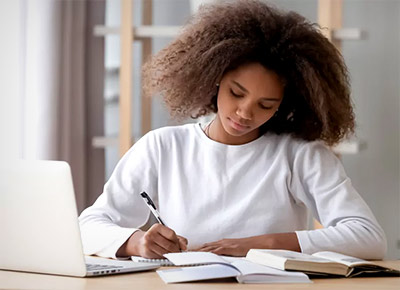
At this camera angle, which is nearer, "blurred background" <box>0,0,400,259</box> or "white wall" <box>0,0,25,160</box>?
"white wall" <box>0,0,25,160</box>

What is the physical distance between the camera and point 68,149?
356 centimetres

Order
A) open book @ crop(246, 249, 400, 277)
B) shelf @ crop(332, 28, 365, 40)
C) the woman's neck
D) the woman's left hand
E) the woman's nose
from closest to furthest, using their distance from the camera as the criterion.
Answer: open book @ crop(246, 249, 400, 277), the woman's left hand, the woman's nose, the woman's neck, shelf @ crop(332, 28, 365, 40)

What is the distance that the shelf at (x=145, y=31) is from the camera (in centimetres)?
335

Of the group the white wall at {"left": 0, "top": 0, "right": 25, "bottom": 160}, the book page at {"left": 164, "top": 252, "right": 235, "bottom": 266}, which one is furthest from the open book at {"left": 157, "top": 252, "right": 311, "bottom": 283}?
the white wall at {"left": 0, "top": 0, "right": 25, "bottom": 160}

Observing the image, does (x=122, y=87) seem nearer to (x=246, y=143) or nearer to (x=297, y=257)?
(x=246, y=143)

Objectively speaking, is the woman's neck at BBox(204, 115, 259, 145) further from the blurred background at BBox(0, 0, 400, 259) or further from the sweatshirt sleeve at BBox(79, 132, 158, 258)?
the blurred background at BBox(0, 0, 400, 259)

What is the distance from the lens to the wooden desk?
4.73ft

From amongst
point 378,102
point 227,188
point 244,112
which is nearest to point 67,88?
point 378,102

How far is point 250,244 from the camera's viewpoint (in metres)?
1.85

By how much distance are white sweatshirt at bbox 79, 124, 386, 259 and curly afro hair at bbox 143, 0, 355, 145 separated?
8 cm

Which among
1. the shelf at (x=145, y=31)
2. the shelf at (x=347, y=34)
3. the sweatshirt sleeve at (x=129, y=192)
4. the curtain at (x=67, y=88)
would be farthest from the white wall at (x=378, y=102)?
the sweatshirt sleeve at (x=129, y=192)

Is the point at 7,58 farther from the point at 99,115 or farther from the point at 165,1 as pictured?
the point at 165,1

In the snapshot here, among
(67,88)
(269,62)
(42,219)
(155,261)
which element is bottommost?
(155,261)

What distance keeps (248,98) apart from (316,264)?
0.56 metres
